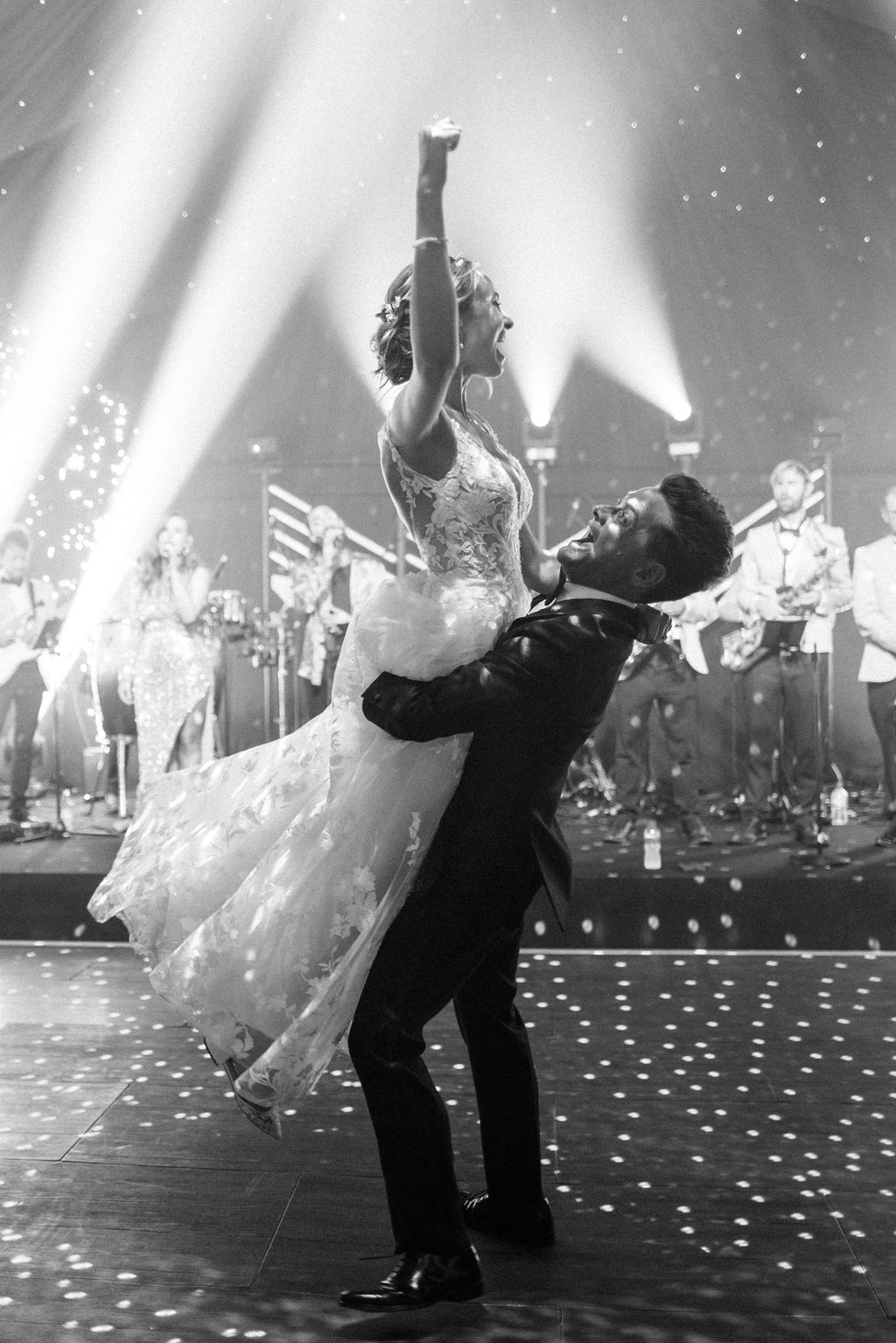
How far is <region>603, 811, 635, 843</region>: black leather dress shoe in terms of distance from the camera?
5473 mm

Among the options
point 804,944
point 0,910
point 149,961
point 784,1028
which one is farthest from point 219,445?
point 149,961

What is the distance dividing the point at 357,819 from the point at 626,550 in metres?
0.56

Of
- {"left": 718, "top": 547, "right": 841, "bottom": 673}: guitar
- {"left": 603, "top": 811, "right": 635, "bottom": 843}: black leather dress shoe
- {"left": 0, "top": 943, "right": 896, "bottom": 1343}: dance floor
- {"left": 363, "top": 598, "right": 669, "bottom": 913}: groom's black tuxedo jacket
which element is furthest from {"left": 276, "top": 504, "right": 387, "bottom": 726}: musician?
{"left": 363, "top": 598, "right": 669, "bottom": 913}: groom's black tuxedo jacket

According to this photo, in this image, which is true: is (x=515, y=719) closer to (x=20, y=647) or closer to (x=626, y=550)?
(x=626, y=550)

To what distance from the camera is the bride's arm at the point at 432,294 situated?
5.30 ft

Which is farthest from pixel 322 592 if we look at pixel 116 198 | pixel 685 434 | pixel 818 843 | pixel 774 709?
pixel 116 198

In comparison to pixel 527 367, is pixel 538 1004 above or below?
below

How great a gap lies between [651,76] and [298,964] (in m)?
8.11

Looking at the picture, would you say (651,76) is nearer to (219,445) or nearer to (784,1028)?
(219,445)

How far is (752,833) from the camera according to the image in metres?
5.46

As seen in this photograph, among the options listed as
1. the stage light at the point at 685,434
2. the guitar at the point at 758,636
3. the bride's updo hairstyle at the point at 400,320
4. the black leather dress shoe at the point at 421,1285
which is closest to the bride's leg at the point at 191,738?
the guitar at the point at 758,636

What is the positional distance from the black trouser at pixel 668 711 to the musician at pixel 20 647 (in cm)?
272

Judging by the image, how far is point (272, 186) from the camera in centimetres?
856

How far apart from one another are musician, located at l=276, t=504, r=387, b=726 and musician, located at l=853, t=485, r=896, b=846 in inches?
101
